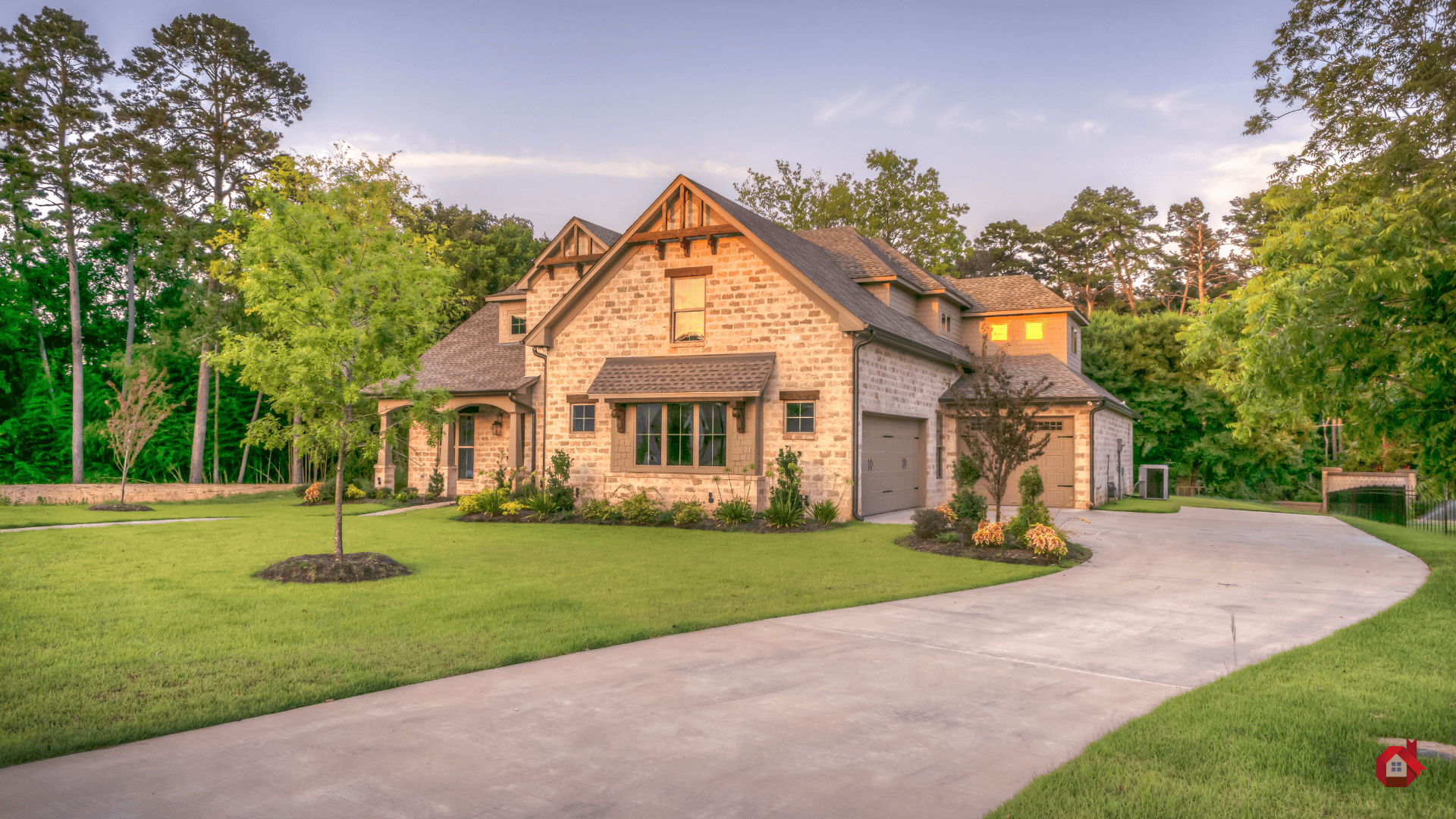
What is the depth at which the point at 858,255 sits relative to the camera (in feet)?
77.3

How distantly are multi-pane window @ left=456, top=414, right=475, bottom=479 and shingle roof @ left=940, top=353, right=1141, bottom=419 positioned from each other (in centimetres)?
1331

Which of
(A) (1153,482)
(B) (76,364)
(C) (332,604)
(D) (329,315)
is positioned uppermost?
(B) (76,364)

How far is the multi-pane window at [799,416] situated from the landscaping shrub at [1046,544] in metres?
5.81

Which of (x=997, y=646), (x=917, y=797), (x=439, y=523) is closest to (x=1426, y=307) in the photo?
(x=997, y=646)

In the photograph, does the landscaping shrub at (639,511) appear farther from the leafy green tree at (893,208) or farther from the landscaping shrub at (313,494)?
the leafy green tree at (893,208)

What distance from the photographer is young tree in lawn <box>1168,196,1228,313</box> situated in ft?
155

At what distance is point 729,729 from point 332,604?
568cm

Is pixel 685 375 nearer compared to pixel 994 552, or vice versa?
pixel 994 552

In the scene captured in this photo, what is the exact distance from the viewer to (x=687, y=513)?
1736cm

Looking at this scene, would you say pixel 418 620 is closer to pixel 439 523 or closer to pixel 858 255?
pixel 439 523

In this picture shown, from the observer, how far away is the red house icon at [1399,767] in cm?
376

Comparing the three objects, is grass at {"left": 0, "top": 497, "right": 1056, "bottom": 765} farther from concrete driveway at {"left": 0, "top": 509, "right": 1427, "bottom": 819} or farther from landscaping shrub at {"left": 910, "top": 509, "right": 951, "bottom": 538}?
landscaping shrub at {"left": 910, "top": 509, "right": 951, "bottom": 538}

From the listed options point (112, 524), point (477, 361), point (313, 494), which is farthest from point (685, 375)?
point (112, 524)

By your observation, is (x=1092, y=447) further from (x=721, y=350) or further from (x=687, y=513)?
(x=687, y=513)
